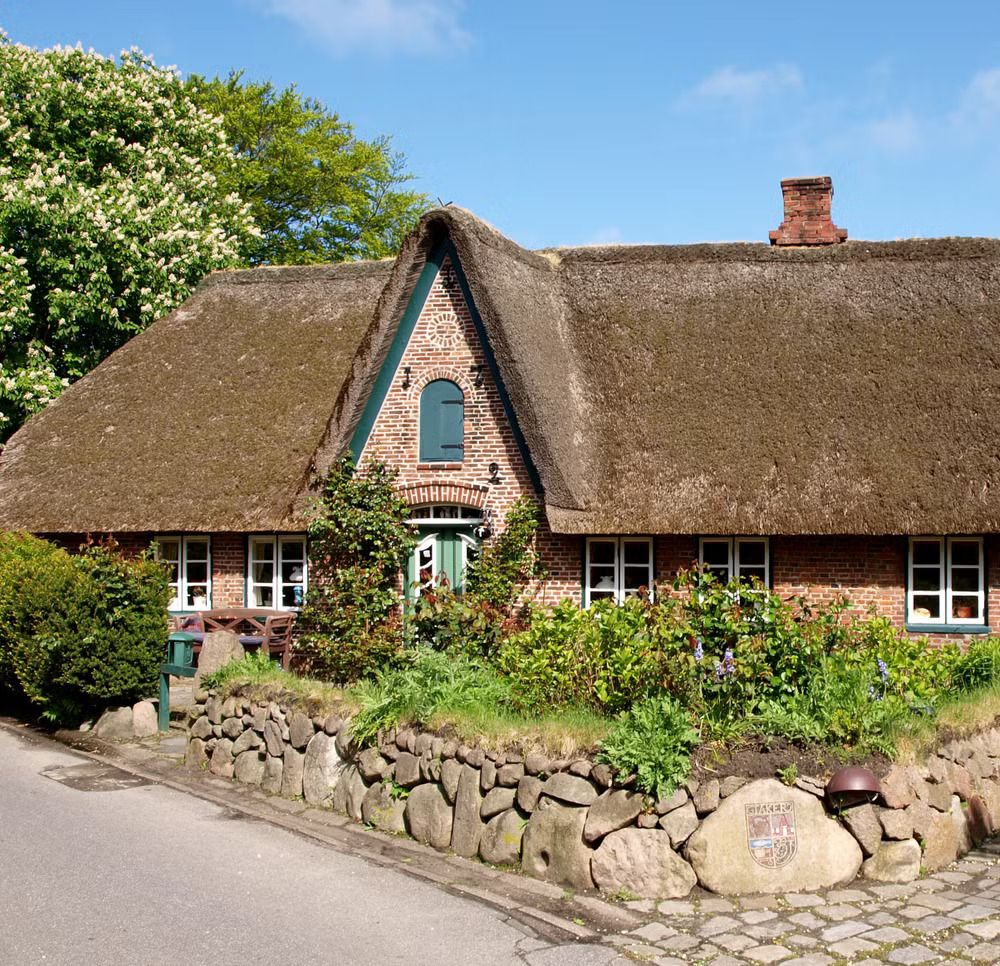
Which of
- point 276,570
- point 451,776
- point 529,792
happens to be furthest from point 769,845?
point 276,570

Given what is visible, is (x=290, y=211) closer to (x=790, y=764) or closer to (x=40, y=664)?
(x=40, y=664)

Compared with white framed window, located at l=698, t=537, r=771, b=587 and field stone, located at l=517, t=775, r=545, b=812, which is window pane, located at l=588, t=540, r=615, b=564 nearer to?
white framed window, located at l=698, t=537, r=771, b=587

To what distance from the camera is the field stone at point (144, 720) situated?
44.7 feet

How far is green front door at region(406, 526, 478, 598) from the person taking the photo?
15.7 m

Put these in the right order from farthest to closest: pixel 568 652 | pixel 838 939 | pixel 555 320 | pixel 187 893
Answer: pixel 555 320 < pixel 568 652 < pixel 187 893 < pixel 838 939

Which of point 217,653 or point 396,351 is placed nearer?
point 217,653

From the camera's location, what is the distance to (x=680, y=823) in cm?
800

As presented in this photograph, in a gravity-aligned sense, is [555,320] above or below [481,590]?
above

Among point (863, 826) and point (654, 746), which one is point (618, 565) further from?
point (863, 826)

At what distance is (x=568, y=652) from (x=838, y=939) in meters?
3.36

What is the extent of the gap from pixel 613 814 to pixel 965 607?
345 inches

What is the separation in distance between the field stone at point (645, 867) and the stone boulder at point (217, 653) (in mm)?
5833

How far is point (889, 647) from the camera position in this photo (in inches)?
406

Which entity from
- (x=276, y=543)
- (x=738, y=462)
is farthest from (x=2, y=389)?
(x=738, y=462)
